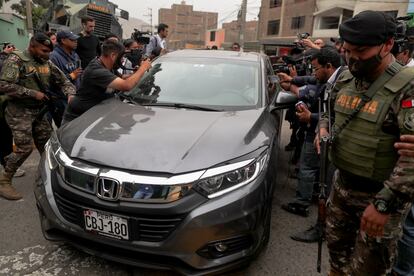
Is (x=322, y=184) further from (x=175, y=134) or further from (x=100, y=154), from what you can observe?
(x=100, y=154)

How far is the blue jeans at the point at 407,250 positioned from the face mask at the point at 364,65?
1.02 m

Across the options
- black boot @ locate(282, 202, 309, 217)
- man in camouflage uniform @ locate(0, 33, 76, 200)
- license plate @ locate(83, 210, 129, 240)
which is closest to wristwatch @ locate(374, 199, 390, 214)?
license plate @ locate(83, 210, 129, 240)

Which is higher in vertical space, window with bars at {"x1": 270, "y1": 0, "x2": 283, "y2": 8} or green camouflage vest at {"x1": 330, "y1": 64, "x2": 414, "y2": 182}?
window with bars at {"x1": 270, "y1": 0, "x2": 283, "y2": 8}

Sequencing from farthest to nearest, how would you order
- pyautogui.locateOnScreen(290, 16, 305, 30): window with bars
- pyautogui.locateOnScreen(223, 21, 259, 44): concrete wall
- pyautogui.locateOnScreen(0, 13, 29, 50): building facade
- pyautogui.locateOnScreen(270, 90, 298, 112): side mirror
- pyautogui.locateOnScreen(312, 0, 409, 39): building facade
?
pyautogui.locateOnScreen(223, 21, 259, 44): concrete wall < pyautogui.locateOnScreen(290, 16, 305, 30): window with bars < pyautogui.locateOnScreen(312, 0, 409, 39): building facade < pyautogui.locateOnScreen(0, 13, 29, 50): building facade < pyautogui.locateOnScreen(270, 90, 298, 112): side mirror

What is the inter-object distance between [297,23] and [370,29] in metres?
33.8

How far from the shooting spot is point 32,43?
11.0 feet

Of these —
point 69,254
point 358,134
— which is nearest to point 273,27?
point 69,254

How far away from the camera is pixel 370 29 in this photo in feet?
4.93

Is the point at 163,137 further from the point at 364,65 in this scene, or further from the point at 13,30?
the point at 13,30

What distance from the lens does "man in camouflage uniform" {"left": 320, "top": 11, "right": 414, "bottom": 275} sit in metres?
1.44

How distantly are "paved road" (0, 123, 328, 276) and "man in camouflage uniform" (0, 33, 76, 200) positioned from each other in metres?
0.36

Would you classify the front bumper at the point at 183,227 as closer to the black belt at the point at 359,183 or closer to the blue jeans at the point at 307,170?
the black belt at the point at 359,183

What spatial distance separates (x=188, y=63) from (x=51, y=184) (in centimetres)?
189

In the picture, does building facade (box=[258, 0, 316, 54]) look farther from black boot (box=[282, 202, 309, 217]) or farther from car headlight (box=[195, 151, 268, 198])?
car headlight (box=[195, 151, 268, 198])
